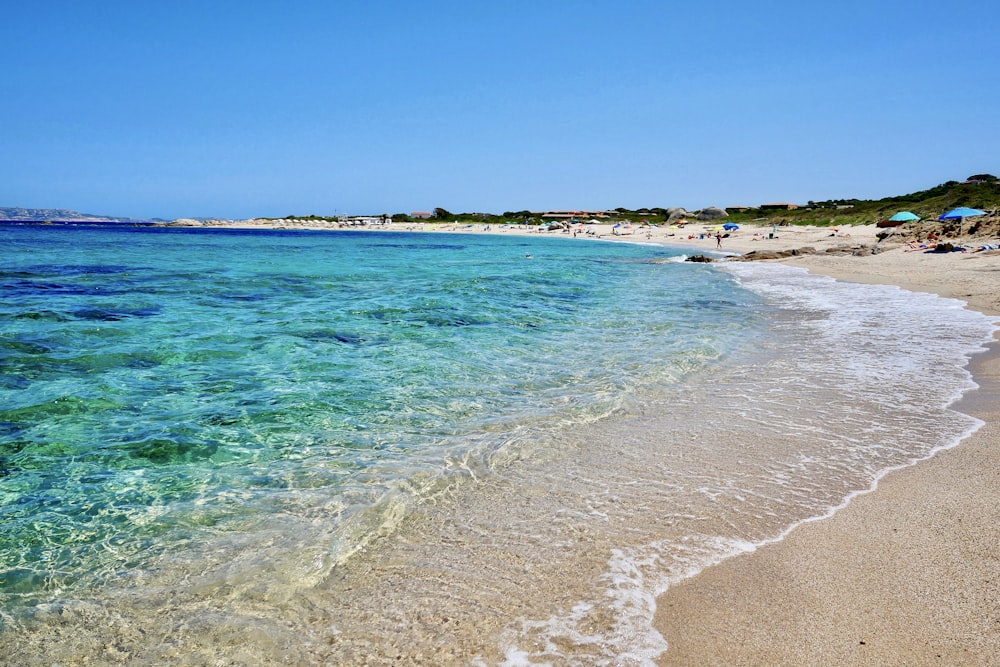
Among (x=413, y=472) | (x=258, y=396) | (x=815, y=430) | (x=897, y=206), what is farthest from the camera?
(x=897, y=206)

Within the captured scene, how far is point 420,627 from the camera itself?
2.82 meters

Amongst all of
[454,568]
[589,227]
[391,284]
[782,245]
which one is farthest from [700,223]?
[454,568]

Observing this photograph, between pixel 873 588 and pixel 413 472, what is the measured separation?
3.01 meters

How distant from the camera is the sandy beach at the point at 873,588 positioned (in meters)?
2.55

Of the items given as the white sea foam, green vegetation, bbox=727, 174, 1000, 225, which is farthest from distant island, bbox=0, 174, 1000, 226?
the white sea foam

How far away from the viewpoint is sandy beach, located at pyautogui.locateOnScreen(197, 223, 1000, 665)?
8.36 ft

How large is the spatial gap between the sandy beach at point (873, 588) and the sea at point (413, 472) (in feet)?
0.57

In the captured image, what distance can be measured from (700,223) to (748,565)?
87511 mm

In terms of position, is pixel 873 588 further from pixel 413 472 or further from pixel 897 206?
pixel 897 206

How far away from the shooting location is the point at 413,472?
4.65m

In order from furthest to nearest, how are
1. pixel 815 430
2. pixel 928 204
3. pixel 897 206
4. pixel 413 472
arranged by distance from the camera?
pixel 897 206 < pixel 928 204 < pixel 815 430 < pixel 413 472

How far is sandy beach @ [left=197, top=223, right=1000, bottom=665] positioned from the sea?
0.17 meters

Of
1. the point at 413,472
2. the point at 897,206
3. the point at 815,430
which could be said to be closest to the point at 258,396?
the point at 413,472

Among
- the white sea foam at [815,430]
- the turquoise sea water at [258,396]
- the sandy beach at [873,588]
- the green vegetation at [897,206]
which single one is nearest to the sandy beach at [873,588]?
the sandy beach at [873,588]
